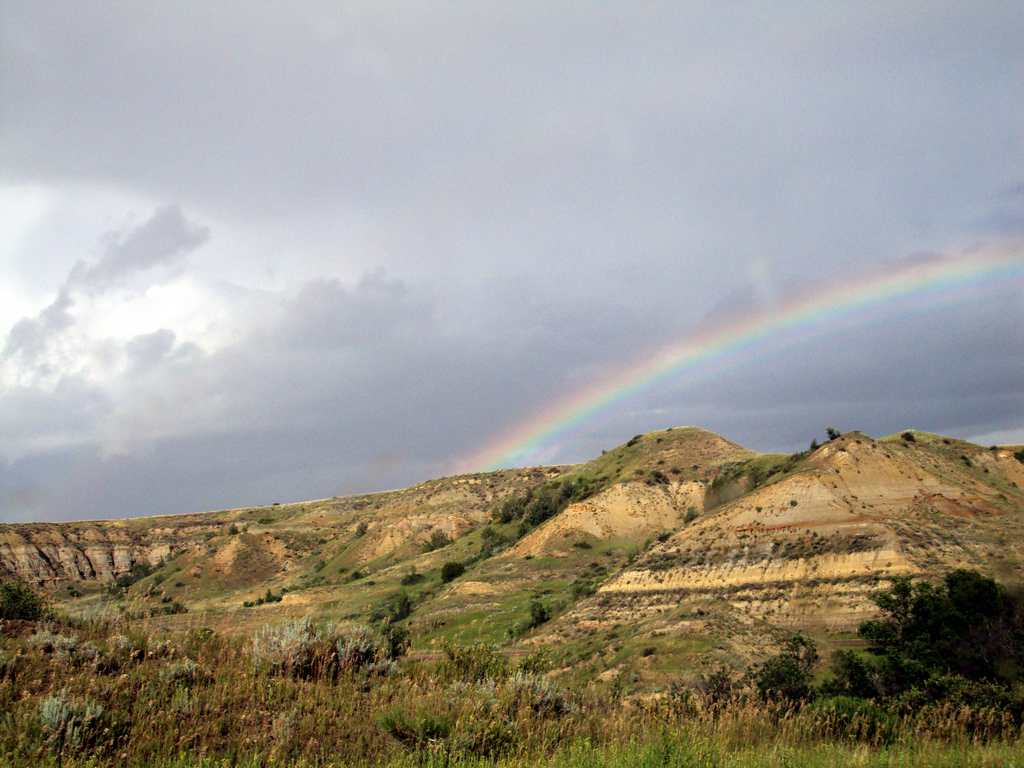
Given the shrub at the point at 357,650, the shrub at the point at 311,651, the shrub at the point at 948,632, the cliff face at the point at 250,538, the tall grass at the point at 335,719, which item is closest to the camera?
the tall grass at the point at 335,719

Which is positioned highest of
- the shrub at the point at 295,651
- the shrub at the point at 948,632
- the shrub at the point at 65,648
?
the shrub at the point at 65,648

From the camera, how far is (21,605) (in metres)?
12.9

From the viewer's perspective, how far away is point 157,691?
353 inches

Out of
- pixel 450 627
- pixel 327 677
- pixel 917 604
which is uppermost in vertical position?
pixel 327 677

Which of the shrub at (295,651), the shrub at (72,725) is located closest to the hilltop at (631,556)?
the shrub at (295,651)

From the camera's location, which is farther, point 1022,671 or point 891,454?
point 891,454

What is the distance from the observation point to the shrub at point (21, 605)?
41.4 feet

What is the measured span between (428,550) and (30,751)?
98.5 meters

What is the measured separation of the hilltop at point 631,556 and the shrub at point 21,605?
74 centimetres

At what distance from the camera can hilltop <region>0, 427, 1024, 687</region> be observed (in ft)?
135

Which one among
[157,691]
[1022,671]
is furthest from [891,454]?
[157,691]

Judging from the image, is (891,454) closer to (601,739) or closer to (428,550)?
(601,739)

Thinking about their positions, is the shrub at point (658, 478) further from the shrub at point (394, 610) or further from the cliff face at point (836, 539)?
the shrub at point (394, 610)

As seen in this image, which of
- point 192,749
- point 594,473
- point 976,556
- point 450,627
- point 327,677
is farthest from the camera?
point 594,473
